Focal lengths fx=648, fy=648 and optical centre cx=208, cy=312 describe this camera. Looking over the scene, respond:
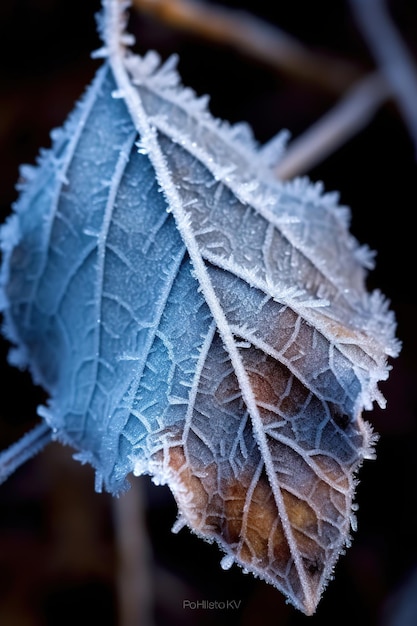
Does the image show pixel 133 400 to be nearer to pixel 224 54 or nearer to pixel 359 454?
pixel 359 454

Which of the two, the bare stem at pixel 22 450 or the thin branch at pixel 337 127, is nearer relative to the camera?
the bare stem at pixel 22 450

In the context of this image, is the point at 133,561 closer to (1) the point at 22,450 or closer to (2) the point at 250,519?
(1) the point at 22,450

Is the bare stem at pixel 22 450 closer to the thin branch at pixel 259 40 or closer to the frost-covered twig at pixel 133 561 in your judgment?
the frost-covered twig at pixel 133 561

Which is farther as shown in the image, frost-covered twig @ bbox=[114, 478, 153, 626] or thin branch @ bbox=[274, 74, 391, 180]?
frost-covered twig @ bbox=[114, 478, 153, 626]

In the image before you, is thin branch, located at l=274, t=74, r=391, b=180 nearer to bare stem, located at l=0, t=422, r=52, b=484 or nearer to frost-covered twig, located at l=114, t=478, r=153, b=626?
bare stem, located at l=0, t=422, r=52, b=484

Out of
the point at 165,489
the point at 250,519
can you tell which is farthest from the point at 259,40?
the point at 250,519

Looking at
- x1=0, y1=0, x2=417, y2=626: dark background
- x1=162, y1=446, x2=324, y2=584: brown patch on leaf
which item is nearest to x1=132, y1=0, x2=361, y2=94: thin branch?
x1=0, y1=0, x2=417, y2=626: dark background

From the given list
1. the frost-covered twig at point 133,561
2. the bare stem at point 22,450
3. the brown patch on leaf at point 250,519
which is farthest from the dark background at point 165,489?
the brown patch on leaf at point 250,519
